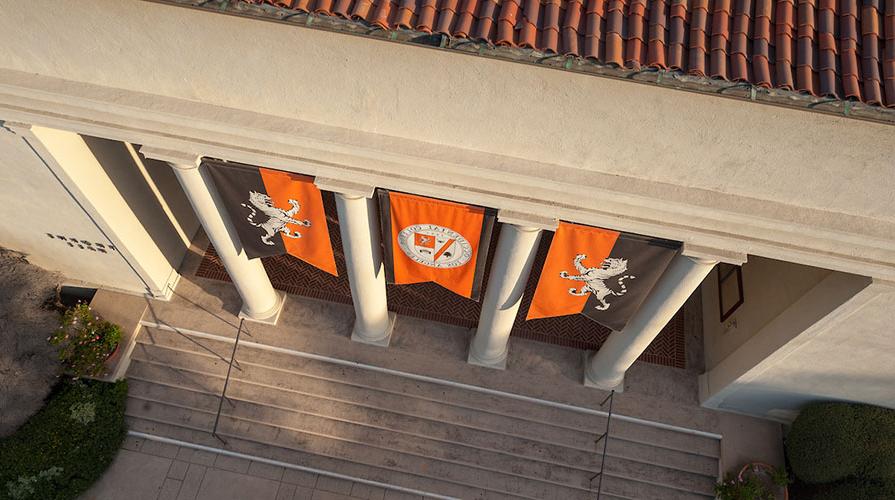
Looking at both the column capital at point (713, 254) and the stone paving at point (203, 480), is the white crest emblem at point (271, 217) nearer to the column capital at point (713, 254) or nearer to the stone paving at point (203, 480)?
the stone paving at point (203, 480)

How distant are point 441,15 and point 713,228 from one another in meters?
6.72

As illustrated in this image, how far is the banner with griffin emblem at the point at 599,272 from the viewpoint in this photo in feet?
43.4

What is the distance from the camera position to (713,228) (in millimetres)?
12109

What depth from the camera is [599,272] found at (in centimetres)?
Result: 1426

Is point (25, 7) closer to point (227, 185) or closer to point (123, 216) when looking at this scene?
point (227, 185)

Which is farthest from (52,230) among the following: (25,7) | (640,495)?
(640,495)

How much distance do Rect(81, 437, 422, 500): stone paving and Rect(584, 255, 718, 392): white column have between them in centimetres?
706

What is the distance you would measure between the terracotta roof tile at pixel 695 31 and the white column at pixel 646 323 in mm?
4541

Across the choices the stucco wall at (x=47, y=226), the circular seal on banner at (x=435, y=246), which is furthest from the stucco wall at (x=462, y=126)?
the stucco wall at (x=47, y=226)

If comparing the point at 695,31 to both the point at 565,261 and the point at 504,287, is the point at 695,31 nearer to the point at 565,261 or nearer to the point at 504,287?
the point at 565,261

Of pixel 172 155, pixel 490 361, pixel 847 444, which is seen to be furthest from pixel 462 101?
pixel 847 444

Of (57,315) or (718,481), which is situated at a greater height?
(57,315)

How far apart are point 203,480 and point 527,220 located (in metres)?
13.7

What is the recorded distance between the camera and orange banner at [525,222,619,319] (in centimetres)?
1316
